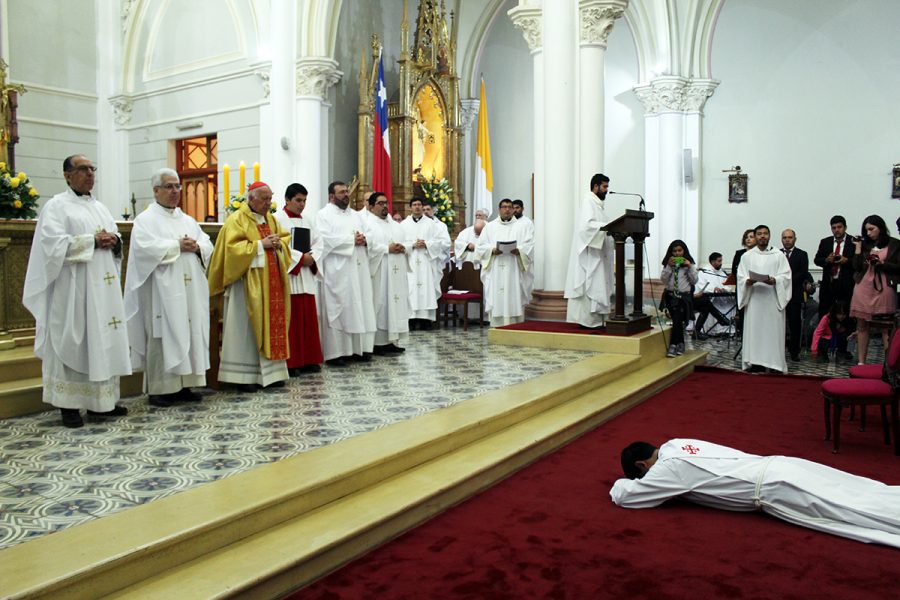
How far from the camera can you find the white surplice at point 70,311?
4.64 m

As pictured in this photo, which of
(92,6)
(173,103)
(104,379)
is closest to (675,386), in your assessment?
(104,379)

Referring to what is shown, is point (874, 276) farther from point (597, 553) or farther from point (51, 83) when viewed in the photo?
point (51, 83)

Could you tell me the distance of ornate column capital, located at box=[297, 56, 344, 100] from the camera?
1282cm

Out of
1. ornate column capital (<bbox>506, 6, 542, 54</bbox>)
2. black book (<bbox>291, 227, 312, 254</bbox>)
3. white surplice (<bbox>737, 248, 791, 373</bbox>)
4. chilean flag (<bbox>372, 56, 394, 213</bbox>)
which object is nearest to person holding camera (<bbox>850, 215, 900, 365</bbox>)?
white surplice (<bbox>737, 248, 791, 373</bbox>)

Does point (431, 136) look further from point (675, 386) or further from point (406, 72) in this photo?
point (675, 386)

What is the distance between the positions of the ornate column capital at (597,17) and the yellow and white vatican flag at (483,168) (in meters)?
6.57

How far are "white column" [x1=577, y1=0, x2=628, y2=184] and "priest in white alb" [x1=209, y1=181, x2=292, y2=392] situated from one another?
4948mm

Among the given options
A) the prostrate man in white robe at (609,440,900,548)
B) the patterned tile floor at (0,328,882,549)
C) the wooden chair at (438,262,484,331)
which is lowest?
the prostrate man in white robe at (609,440,900,548)

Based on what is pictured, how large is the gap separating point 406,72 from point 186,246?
28.8 feet

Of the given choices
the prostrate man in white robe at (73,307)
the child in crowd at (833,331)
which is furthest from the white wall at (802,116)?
the prostrate man in white robe at (73,307)

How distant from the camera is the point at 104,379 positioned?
4.68 m

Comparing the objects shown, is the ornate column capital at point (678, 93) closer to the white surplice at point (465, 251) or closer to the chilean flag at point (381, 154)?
the chilean flag at point (381, 154)

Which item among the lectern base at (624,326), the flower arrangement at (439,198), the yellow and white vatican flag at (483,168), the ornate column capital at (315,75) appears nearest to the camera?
the lectern base at (624,326)

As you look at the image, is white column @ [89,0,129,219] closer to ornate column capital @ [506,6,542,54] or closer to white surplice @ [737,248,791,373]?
ornate column capital @ [506,6,542,54]
